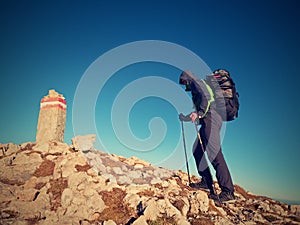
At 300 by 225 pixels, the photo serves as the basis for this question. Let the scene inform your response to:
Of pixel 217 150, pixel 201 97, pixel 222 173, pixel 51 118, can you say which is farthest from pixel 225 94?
pixel 51 118

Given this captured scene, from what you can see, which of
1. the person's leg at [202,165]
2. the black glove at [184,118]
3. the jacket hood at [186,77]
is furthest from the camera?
the black glove at [184,118]

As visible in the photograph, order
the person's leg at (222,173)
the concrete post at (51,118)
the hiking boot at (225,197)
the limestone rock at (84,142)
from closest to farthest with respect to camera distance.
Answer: the person's leg at (222,173), the hiking boot at (225,197), the limestone rock at (84,142), the concrete post at (51,118)

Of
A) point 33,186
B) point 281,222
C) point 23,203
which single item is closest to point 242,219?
point 281,222

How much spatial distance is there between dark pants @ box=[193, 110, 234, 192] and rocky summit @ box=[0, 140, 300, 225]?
28.2 inches

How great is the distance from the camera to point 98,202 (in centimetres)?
643

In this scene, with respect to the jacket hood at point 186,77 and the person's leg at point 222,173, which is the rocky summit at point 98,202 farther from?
the jacket hood at point 186,77

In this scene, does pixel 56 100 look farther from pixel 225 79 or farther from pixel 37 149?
pixel 225 79

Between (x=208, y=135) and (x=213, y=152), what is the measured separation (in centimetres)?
48

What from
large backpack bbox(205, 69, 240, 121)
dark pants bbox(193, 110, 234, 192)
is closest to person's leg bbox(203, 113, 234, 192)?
dark pants bbox(193, 110, 234, 192)

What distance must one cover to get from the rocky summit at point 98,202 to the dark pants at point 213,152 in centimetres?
72

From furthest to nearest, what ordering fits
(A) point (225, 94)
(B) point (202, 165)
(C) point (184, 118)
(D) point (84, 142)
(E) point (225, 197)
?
1. (D) point (84, 142)
2. (C) point (184, 118)
3. (B) point (202, 165)
4. (A) point (225, 94)
5. (E) point (225, 197)

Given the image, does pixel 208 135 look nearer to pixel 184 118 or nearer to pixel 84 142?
pixel 184 118

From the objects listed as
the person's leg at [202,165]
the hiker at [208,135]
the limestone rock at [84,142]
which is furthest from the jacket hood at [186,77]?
the limestone rock at [84,142]

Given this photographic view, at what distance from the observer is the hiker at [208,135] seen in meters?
6.08
